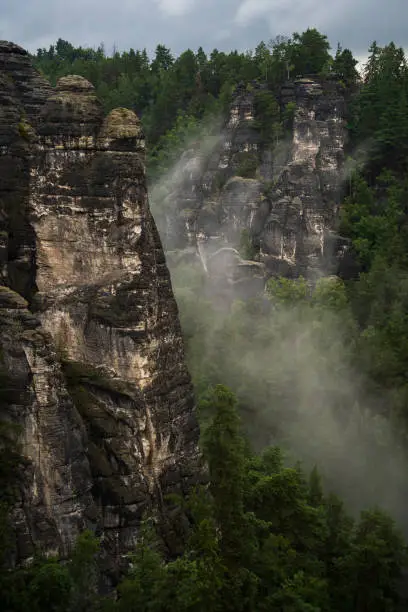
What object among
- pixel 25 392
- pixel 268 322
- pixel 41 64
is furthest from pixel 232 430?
pixel 41 64

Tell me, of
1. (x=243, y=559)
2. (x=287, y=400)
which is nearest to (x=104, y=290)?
(x=243, y=559)

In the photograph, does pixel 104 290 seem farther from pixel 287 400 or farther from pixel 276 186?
pixel 276 186

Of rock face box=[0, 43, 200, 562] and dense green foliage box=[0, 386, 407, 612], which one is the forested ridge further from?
rock face box=[0, 43, 200, 562]

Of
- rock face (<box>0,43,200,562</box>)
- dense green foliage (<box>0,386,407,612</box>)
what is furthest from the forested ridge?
rock face (<box>0,43,200,562</box>)

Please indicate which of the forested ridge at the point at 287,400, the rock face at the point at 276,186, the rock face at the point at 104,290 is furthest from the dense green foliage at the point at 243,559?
the rock face at the point at 276,186

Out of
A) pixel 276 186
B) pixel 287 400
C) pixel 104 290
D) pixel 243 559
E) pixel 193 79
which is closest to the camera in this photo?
pixel 104 290

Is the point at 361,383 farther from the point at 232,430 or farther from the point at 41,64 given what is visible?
the point at 41,64
